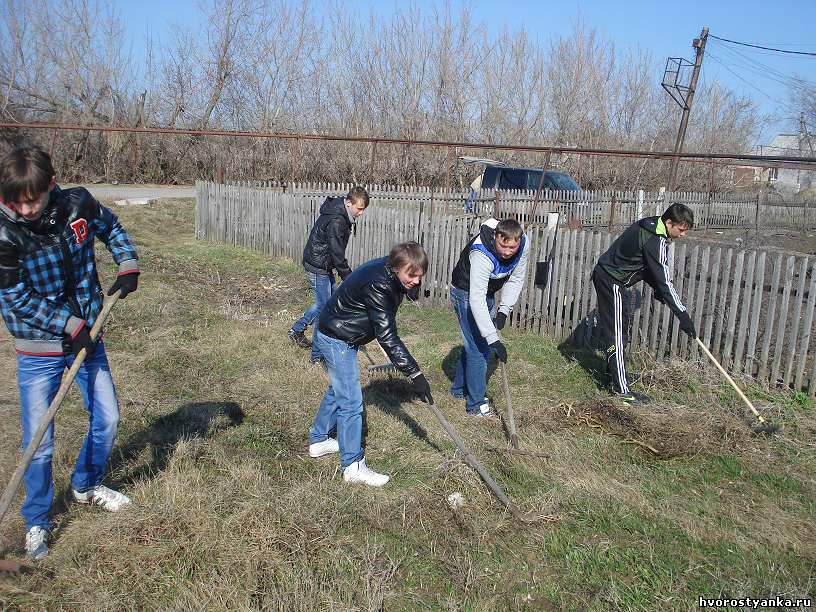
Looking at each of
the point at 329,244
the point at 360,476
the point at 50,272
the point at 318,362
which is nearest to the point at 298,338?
the point at 318,362

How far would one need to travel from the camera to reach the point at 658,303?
19.9 feet

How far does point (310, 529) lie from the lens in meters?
3.13

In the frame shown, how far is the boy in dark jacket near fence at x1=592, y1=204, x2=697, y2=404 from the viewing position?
4977 mm

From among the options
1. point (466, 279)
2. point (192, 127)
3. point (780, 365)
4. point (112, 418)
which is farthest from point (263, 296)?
point (192, 127)

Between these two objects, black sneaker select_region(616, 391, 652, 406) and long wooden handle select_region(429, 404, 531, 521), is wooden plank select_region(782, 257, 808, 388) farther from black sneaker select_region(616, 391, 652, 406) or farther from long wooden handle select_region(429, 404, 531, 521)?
long wooden handle select_region(429, 404, 531, 521)

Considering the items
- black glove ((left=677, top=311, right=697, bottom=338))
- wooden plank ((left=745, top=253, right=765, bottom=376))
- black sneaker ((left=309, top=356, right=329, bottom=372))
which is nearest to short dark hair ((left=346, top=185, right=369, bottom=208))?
black sneaker ((left=309, top=356, right=329, bottom=372))

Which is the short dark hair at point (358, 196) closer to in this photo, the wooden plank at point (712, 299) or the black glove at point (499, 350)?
the black glove at point (499, 350)

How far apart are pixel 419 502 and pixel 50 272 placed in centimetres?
228

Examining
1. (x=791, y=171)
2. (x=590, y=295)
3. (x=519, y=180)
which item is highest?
(x=791, y=171)

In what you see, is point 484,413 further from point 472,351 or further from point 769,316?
point 769,316

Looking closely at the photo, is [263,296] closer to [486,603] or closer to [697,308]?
[697,308]

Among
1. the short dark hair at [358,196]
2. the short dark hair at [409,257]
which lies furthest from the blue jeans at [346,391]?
the short dark hair at [358,196]

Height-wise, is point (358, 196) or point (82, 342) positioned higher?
point (358, 196)

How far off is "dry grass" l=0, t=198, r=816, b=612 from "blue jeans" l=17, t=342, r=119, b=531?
251mm
